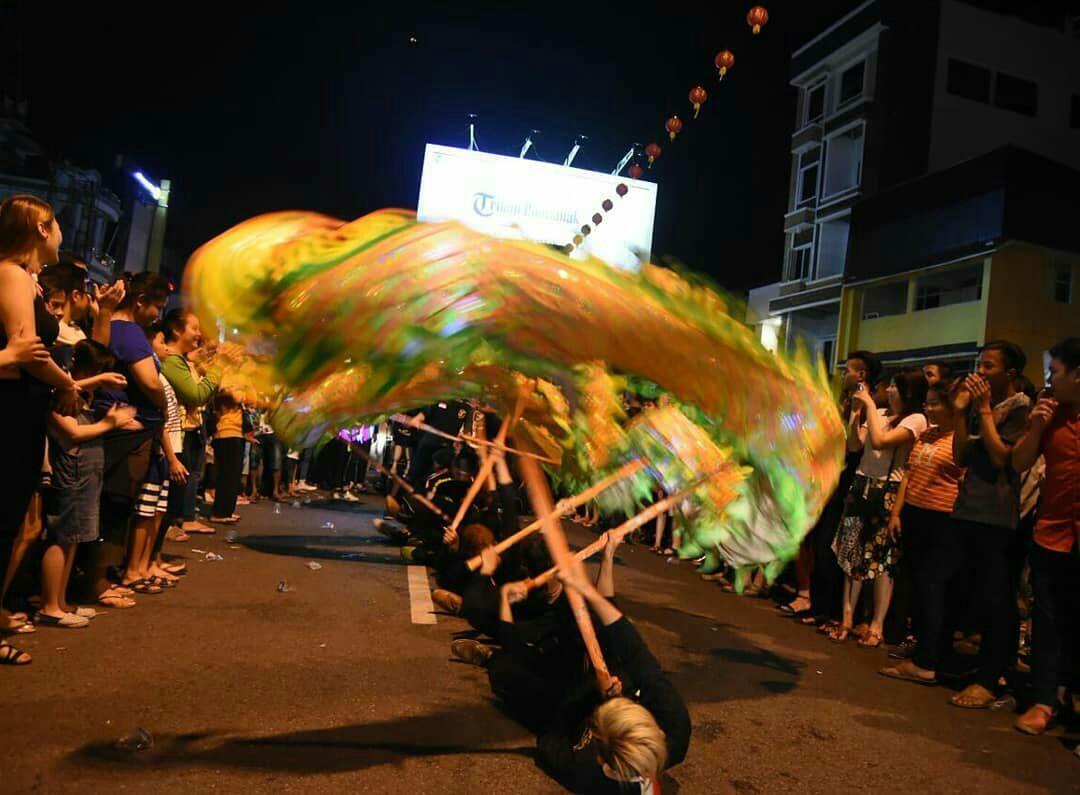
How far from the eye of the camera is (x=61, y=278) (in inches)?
209

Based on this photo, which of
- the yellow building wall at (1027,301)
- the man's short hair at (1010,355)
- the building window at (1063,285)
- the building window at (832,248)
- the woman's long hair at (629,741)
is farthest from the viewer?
the building window at (832,248)

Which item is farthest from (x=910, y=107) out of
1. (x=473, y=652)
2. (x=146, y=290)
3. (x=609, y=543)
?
(x=609, y=543)

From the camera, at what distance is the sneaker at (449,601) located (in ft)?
20.9

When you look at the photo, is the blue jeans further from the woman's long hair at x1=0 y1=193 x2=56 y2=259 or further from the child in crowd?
the woman's long hair at x1=0 y1=193 x2=56 y2=259

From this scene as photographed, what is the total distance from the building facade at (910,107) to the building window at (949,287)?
7.58ft

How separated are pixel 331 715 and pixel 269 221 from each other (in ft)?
7.91

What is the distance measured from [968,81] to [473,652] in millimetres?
33186

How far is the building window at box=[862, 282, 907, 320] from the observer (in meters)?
29.9

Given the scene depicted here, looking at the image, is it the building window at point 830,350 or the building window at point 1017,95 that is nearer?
the building window at point 1017,95

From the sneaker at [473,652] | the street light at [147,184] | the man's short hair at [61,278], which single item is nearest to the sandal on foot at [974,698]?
the sneaker at [473,652]

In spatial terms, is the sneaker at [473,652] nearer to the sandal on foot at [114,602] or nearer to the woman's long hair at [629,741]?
the woman's long hair at [629,741]

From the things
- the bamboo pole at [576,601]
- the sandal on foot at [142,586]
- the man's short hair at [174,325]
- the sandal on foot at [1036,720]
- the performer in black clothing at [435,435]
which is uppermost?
the man's short hair at [174,325]

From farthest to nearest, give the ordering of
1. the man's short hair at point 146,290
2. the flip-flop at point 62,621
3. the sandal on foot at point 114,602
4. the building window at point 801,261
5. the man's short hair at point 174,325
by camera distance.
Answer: the building window at point 801,261
the man's short hair at point 174,325
the man's short hair at point 146,290
the sandal on foot at point 114,602
the flip-flop at point 62,621

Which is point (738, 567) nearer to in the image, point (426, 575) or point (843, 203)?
point (426, 575)
